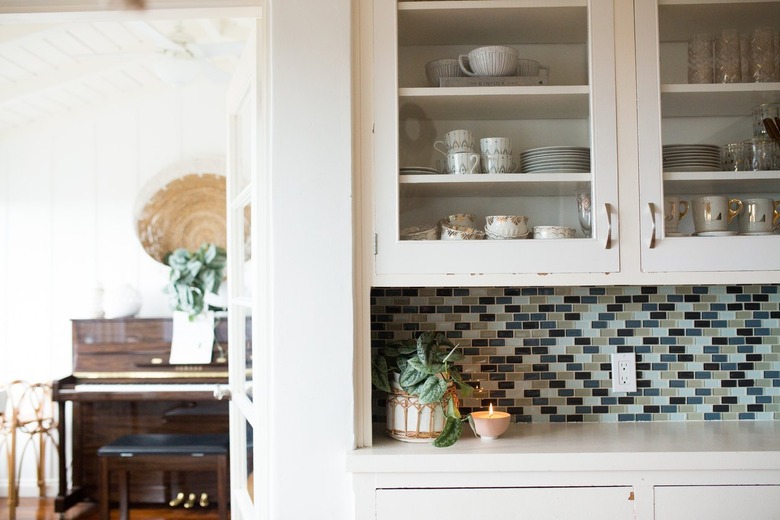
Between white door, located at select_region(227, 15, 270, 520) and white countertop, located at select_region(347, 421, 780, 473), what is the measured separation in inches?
12.6

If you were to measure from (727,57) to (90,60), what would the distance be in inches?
133

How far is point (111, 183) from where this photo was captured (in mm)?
4527

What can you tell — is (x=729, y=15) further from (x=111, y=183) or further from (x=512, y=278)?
(x=111, y=183)

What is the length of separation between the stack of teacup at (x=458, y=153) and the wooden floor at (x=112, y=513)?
3.05 metres

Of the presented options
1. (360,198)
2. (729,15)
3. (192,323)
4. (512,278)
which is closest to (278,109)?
(360,198)

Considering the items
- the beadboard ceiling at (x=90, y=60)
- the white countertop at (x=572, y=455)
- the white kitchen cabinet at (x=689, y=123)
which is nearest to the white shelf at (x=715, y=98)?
the white kitchen cabinet at (x=689, y=123)

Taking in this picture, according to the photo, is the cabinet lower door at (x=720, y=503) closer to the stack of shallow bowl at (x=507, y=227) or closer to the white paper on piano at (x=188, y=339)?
the stack of shallow bowl at (x=507, y=227)

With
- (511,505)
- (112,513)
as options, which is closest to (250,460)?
(511,505)

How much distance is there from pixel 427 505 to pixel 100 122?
3820mm

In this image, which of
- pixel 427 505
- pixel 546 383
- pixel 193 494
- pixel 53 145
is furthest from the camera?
pixel 53 145

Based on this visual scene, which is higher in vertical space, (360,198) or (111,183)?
(111,183)

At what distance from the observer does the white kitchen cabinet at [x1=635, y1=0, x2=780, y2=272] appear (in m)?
1.61

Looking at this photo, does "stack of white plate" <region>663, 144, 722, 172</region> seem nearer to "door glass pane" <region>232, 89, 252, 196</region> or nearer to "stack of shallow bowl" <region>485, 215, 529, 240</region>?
"stack of shallow bowl" <region>485, 215, 529, 240</region>

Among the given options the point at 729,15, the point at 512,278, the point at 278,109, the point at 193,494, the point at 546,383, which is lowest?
the point at 193,494
